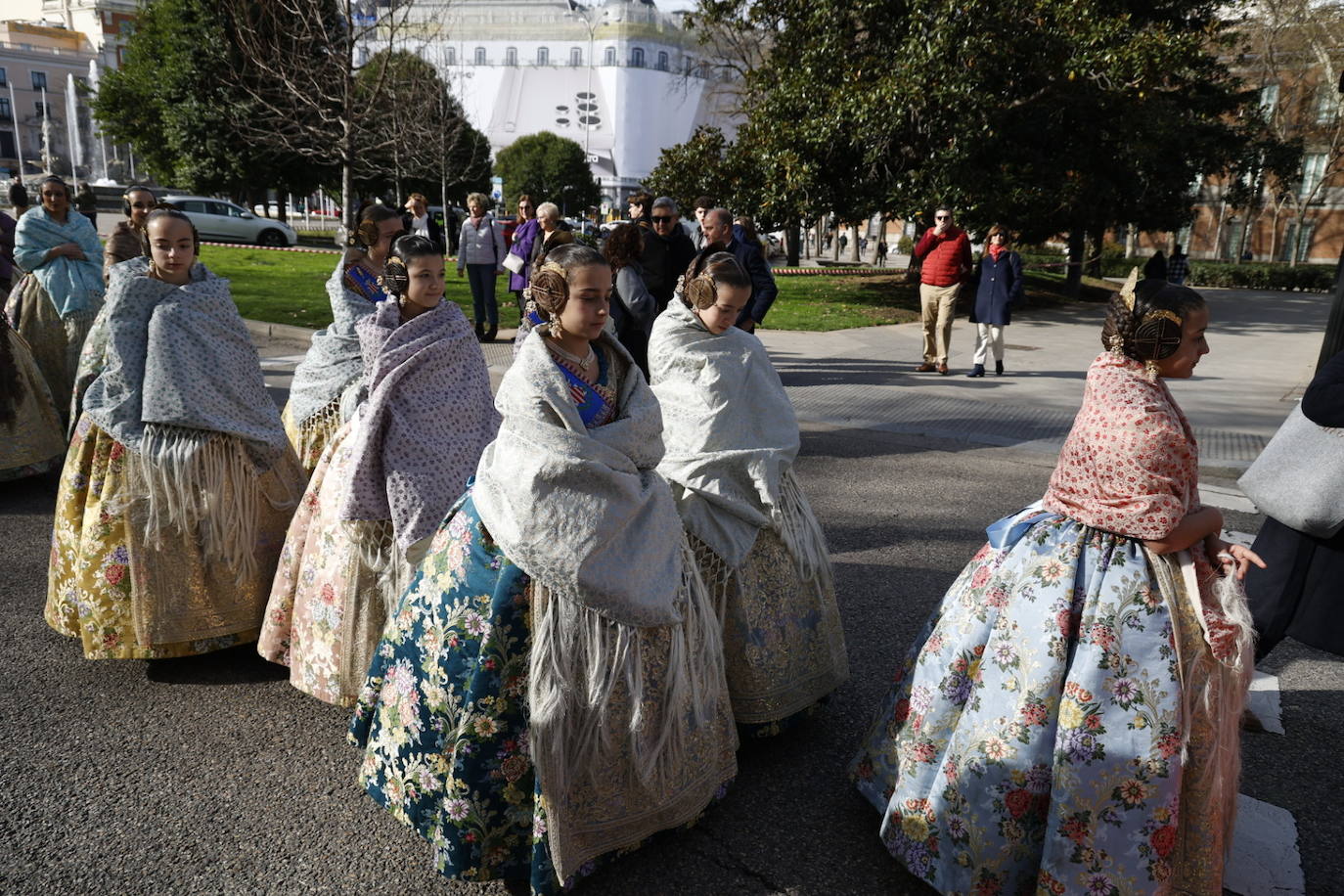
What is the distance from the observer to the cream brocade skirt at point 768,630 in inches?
127

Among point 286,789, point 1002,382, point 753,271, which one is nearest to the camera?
point 286,789

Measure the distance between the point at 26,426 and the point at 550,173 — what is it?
46.6 m

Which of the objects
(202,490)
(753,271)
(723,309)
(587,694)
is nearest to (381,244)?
(202,490)

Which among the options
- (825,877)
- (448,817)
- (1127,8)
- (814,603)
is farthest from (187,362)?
(1127,8)

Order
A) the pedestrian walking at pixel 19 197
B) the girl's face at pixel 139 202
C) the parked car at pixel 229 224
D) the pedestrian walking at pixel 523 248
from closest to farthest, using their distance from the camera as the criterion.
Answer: the girl's face at pixel 139 202 → the pedestrian walking at pixel 19 197 → the pedestrian walking at pixel 523 248 → the parked car at pixel 229 224

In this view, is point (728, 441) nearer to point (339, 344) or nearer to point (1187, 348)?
point (1187, 348)

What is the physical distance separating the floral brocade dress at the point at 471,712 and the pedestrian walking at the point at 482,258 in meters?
10.1

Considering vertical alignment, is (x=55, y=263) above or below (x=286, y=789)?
above

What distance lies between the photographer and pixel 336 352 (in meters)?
4.19

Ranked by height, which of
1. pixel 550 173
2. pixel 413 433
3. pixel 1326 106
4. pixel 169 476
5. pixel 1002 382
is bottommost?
pixel 1002 382

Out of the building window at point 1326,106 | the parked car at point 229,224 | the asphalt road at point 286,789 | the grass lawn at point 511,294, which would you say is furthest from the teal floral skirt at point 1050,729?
the building window at point 1326,106

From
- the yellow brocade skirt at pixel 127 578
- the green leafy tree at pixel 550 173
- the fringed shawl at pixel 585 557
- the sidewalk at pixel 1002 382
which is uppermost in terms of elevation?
the green leafy tree at pixel 550 173

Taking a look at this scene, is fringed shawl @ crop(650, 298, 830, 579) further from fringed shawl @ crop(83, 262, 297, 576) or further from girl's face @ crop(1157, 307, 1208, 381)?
fringed shawl @ crop(83, 262, 297, 576)

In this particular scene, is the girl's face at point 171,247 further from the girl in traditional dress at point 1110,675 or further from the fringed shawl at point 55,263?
the fringed shawl at point 55,263
